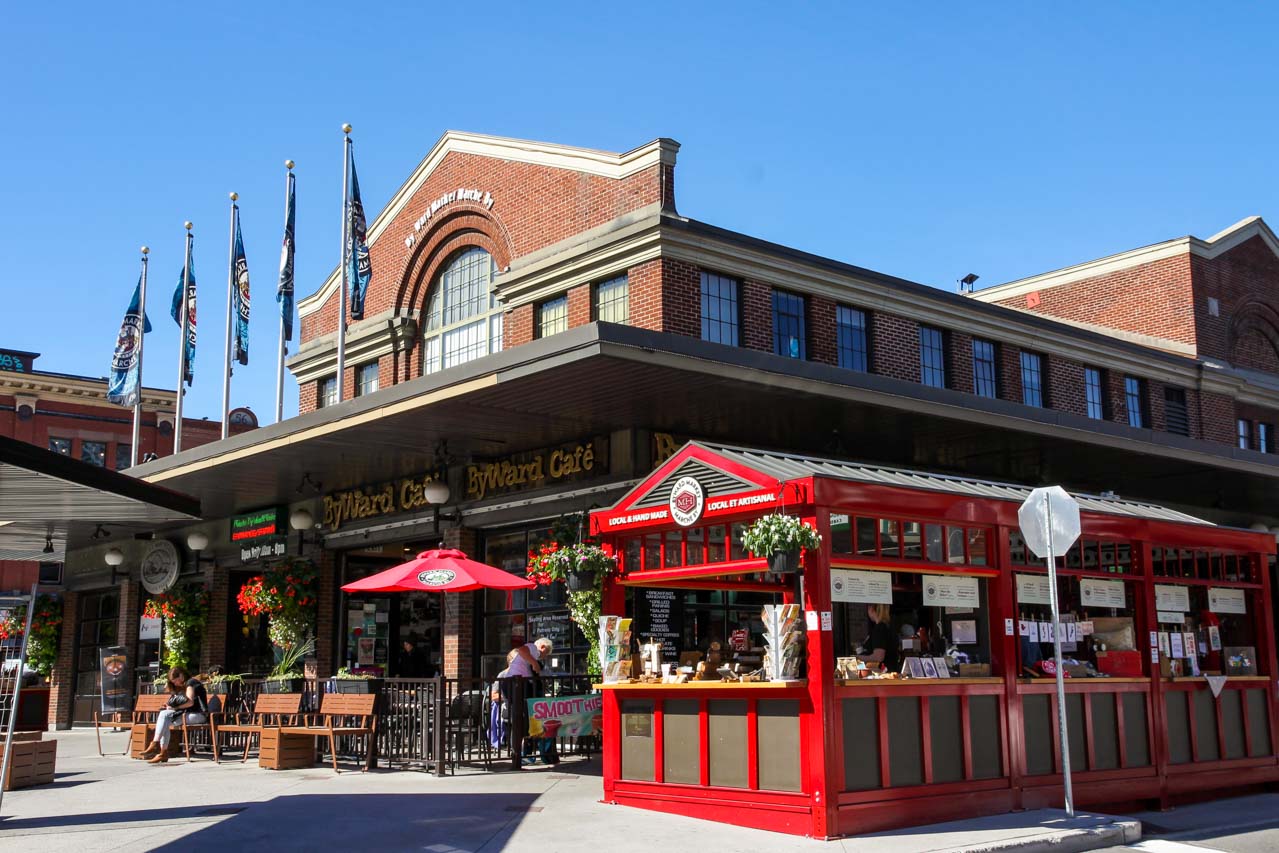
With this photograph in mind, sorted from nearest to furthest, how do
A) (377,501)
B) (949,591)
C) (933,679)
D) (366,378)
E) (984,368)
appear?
(933,679) < (949,591) < (377,501) < (984,368) < (366,378)

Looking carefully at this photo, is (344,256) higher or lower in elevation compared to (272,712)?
higher

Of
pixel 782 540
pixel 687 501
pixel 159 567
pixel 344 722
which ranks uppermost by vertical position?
pixel 159 567

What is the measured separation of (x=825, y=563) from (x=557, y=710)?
595 cm

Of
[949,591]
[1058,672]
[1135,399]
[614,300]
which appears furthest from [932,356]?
[1058,672]

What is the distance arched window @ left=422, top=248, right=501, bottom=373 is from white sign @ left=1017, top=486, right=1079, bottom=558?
11859 mm

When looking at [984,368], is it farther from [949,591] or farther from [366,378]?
[366,378]

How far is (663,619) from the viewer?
660 inches

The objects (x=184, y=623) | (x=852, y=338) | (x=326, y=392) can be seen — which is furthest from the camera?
(x=326, y=392)

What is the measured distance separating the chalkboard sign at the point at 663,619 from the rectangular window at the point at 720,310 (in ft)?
13.0

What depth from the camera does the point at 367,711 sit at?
575 inches

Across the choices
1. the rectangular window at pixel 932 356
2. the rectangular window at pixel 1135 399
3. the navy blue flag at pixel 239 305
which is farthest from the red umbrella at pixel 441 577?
the rectangular window at pixel 1135 399

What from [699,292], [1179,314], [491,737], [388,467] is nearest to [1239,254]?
Result: [1179,314]

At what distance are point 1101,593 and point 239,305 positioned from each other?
20234 millimetres

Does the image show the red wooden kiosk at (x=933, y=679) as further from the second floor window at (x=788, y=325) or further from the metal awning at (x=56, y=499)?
the second floor window at (x=788, y=325)
